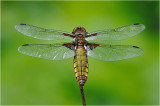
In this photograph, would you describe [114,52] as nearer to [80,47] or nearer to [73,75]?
[80,47]

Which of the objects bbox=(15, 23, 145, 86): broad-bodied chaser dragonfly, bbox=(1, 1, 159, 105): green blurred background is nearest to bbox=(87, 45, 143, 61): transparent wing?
bbox=(15, 23, 145, 86): broad-bodied chaser dragonfly

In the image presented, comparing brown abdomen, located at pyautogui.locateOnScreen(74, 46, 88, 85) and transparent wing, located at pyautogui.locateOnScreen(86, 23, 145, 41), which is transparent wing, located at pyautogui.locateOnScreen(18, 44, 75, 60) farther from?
transparent wing, located at pyautogui.locateOnScreen(86, 23, 145, 41)

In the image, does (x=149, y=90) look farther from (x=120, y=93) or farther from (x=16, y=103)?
(x=16, y=103)

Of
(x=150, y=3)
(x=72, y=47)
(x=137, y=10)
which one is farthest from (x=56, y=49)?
(x=150, y=3)

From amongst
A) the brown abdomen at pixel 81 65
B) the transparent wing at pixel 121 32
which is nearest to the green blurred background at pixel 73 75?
the transparent wing at pixel 121 32

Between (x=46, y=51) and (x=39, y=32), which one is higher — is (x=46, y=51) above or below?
below

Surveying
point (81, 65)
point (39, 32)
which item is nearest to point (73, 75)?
point (39, 32)

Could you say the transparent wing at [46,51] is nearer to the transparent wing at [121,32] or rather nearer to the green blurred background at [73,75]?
the transparent wing at [121,32]
